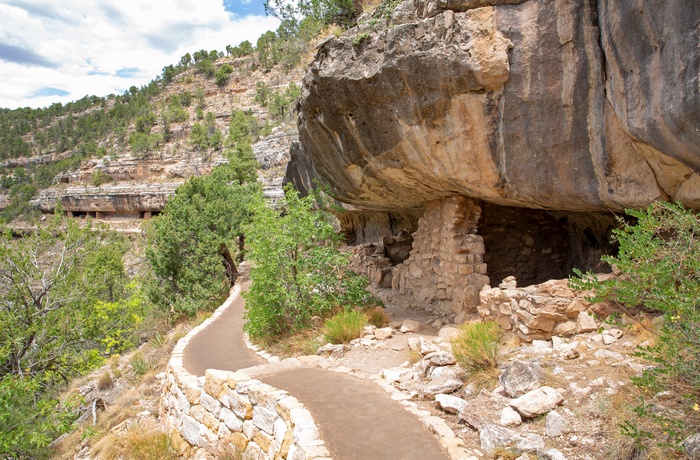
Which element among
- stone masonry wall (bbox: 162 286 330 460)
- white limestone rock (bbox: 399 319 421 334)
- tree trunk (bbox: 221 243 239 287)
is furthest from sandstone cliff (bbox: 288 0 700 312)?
tree trunk (bbox: 221 243 239 287)

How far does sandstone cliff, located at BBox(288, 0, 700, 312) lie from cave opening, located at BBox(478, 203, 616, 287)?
0.38 metres

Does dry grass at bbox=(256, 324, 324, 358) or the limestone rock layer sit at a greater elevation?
the limestone rock layer

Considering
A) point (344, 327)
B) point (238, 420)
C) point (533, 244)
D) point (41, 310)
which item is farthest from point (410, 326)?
point (41, 310)

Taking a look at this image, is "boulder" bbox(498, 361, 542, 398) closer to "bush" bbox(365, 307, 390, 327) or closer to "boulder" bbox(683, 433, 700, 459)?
"boulder" bbox(683, 433, 700, 459)

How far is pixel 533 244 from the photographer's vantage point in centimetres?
882

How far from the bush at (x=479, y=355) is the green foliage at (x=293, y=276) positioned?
2.87 metres

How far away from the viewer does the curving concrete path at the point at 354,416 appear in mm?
3807

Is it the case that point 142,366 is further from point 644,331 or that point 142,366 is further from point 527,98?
point 644,331

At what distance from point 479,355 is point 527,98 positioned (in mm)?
2812

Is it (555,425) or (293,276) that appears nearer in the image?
(555,425)

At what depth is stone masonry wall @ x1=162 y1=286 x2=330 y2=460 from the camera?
4.22m

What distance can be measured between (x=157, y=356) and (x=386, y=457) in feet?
27.8

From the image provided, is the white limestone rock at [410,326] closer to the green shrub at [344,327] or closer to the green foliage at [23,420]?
the green shrub at [344,327]

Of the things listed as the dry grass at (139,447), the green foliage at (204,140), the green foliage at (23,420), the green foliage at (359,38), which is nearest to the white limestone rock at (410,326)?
the dry grass at (139,447)
